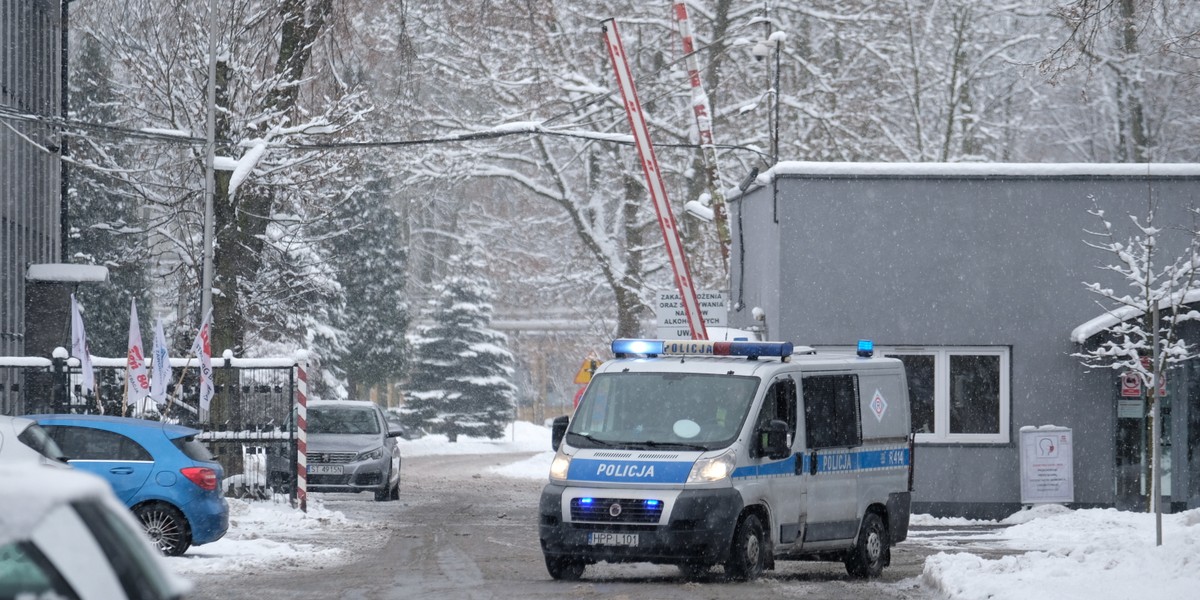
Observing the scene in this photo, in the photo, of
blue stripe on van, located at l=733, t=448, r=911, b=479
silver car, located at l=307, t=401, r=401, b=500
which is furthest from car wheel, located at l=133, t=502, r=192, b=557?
silver car, located at l=307, t=401, r=401, b=500

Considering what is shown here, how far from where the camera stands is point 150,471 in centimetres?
1545

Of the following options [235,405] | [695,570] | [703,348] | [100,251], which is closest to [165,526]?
[695,570]

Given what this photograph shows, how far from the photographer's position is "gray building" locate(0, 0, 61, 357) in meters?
27.0

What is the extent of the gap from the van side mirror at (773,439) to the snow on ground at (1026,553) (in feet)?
5.47

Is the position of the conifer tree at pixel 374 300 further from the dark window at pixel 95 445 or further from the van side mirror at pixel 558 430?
the van side mirror at pixel 558 430

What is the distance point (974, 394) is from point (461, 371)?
163 feet

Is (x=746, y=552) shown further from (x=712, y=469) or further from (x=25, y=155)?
(x=25, y=155)

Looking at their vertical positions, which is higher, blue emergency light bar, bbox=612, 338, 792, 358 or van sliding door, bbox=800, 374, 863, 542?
blue emergency light bar, bbox=612, 338, 792, 358

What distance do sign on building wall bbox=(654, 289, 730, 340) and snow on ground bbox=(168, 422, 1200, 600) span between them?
406 cm

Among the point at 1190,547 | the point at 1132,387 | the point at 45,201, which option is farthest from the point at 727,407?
the point at 45,201

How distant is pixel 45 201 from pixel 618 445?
64.6 ft

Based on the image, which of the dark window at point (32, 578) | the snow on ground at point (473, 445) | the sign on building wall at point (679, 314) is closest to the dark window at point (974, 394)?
the sign on building wall at point (679, 314)

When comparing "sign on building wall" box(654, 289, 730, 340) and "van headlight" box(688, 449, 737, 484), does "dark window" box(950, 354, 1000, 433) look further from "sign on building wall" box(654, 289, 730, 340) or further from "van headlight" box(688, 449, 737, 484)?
"van headlight" box(688, 449, 737, 484)

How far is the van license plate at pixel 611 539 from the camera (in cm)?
1340
